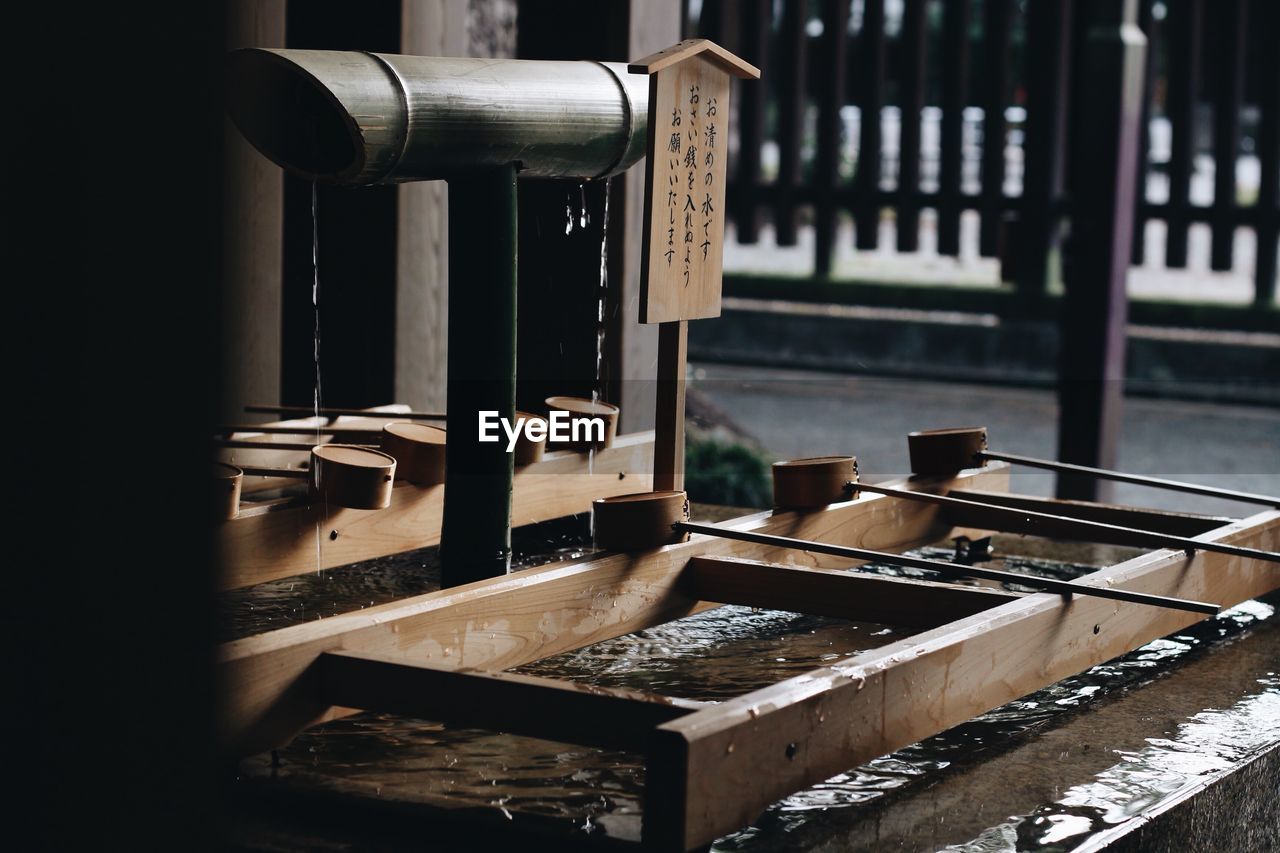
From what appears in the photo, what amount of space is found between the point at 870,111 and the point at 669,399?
7.20 meters

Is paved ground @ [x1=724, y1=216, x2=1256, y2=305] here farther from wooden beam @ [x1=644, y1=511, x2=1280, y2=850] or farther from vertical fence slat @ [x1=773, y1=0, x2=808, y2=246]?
wooden beam @ [x1=644, y1=511, x2=1280, y2=850]

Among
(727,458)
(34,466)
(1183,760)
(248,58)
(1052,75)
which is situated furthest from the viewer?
(1052,75)

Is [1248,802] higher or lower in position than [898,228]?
lower

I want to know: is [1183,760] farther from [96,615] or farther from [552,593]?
[96,615]

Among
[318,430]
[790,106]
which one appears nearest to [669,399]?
[318,430]

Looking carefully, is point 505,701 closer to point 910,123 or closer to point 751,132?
point 910,123

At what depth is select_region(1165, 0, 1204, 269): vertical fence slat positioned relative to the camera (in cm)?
914

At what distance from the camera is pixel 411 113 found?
254 centimetres

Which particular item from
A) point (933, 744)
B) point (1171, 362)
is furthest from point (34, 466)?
A: point (1171, 362)

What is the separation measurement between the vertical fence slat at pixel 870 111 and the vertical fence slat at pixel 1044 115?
1.02 meters

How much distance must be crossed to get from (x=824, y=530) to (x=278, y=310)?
1896 millimetres

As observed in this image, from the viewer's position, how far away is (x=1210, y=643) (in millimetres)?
3178

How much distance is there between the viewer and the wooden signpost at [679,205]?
288cm

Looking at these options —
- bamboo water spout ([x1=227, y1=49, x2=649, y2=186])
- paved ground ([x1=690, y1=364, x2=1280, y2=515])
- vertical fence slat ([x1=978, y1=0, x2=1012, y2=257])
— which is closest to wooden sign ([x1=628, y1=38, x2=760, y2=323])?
bamboo water spout ([x1=227, y1=49, x2=649, y2=186])
